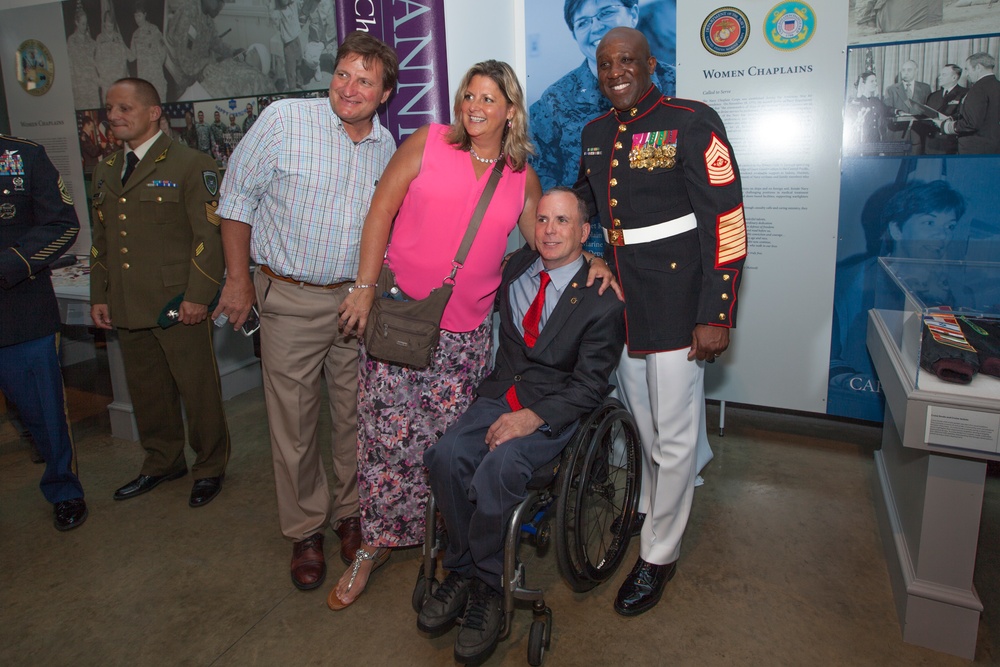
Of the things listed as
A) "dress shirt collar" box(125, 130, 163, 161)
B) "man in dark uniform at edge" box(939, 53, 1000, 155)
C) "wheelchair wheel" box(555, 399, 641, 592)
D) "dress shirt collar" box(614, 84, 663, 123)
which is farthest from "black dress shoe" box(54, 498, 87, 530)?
"man in dark uniform at edge" box(939, 53, 1000, 155)

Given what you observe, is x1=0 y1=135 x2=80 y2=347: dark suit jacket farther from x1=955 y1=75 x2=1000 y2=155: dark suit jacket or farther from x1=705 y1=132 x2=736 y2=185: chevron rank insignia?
x1=955 y1=75 x2=1000 y2=155: dark suit jacket

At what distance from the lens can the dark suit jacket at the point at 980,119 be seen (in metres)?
3.14

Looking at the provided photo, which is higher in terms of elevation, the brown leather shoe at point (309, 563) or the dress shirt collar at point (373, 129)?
the dress shirt collar at point (373, 129)

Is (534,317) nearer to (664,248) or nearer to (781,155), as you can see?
(664,248)

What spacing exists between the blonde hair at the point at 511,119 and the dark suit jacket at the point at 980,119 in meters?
2.20

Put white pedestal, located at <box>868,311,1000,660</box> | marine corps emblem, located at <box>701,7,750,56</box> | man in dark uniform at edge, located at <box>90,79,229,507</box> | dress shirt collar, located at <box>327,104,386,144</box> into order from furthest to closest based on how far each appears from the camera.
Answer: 1. marine corps emblem, located at <box>701,7,750,56</box>
2. man in dark uniform at edge, located at <box>90,79,229,507</box>
3. dress shirt collar, located at <box>327,104,386,144</box>
4. white pedestal, located at <box>868,311,1000,660</box>

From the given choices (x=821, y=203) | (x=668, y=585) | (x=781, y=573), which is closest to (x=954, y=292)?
(x=821, y=203)

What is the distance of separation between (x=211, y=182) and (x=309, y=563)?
1715mm

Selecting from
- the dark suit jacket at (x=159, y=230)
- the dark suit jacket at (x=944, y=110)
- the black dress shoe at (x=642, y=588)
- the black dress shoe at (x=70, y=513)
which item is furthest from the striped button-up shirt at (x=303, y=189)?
the dark suit jacket at (x=944, y=110)

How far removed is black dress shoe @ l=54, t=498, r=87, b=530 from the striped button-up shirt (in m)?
1.60

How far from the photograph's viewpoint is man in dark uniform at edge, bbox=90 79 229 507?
122 inches

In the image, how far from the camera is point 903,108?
332 cm

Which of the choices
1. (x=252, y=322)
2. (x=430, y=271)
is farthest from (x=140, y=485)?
(x=430, y=271)

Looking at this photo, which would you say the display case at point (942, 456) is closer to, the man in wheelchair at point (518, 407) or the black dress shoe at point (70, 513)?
the man in wheelchair at point (518, 407)
